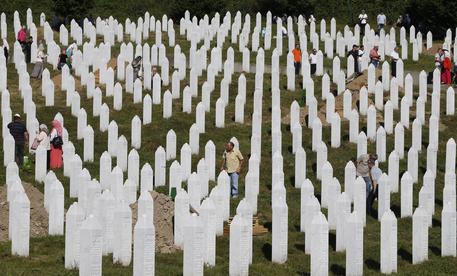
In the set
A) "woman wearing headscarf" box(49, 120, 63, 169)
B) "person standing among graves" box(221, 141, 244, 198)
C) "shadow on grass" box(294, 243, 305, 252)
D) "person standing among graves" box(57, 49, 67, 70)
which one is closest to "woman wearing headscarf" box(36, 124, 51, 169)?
"woman wearing headscarf" box(49, 120, 63, 169)

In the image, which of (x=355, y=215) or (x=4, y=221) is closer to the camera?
(x=355, y=215)

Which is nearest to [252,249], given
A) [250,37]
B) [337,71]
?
[337,71]

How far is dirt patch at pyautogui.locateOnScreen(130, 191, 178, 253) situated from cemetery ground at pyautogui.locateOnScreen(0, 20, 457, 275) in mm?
370

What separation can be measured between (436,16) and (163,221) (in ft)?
98.6

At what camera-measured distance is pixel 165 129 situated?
32.3m

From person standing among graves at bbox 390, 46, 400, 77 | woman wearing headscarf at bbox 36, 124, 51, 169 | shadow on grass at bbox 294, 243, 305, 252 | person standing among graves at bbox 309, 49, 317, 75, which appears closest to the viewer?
shadow on grass at bbox 294, 243, 305, 252

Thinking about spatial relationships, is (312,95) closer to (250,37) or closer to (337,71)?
(337,71)

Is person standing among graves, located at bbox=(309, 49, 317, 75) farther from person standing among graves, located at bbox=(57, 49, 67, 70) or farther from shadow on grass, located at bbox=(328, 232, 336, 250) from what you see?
shadow on grass, located at bbox=(328, 232, 336, 250)

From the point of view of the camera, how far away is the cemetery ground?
2142 centimetres

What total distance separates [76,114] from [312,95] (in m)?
6.04

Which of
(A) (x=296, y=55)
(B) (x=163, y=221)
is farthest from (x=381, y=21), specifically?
(B) (x=163, y=221)

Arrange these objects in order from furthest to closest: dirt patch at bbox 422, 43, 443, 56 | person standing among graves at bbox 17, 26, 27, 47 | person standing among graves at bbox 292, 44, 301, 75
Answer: dirt patch at bbox 422, 43, 443, 56 → person standing among graves at bbox 17, 26, 27, 47 → person standing among graves at bbox 292, 44, 301, 75

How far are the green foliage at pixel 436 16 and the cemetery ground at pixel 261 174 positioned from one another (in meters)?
8.28

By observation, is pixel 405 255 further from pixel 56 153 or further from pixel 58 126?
pixel 58 126
